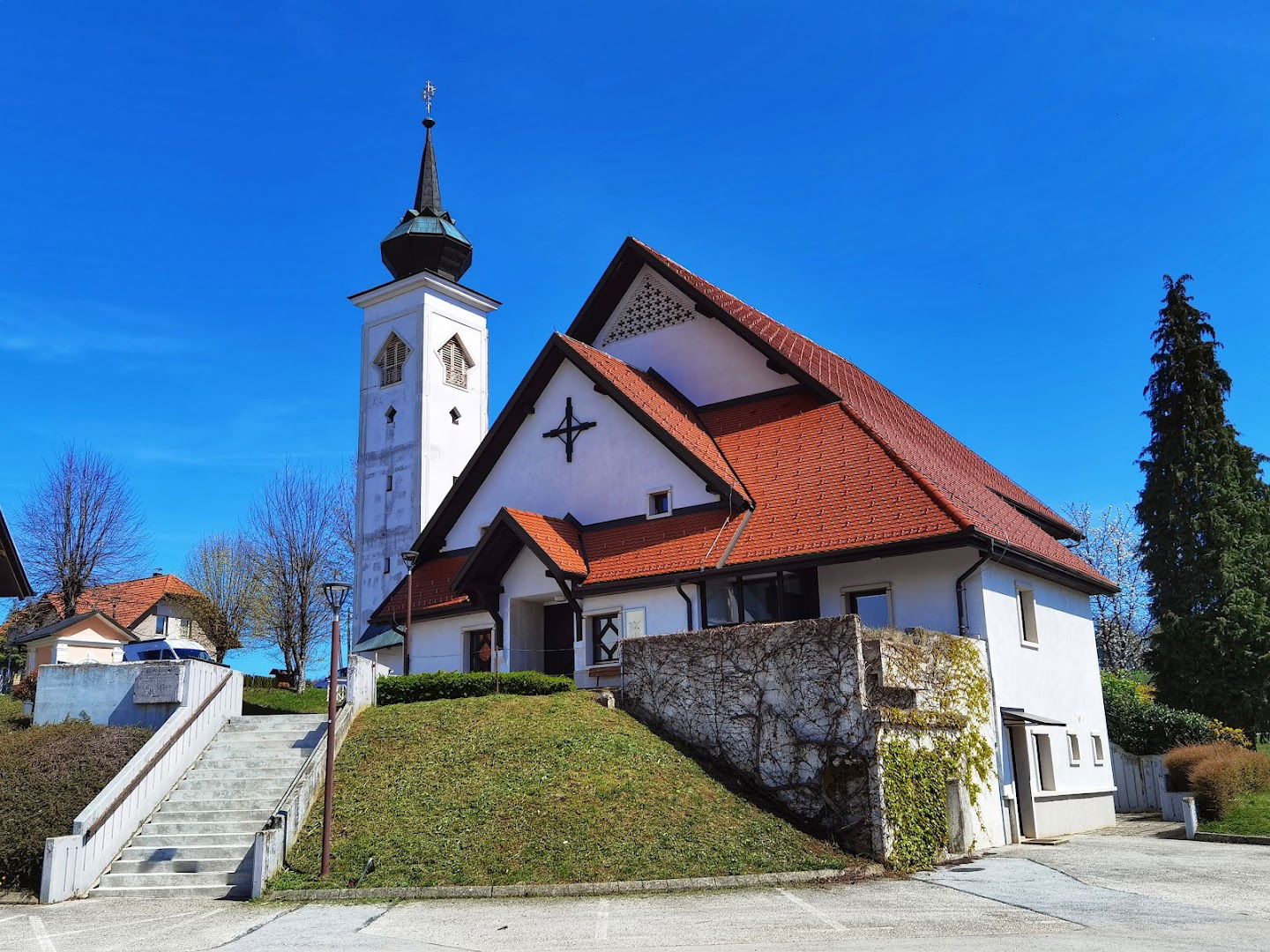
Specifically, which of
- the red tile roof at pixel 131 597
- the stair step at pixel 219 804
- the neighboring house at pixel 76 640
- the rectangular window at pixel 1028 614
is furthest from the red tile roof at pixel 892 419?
the red tile roof at pixel 131 597

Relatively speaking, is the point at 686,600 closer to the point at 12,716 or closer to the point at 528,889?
the point at 528,889

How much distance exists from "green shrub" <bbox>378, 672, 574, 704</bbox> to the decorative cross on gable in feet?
22.9

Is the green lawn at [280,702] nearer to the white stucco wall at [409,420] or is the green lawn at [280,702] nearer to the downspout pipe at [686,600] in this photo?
the white stucco wall at [409,420]

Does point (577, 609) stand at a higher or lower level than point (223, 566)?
lower

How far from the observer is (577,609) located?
24.8 metres

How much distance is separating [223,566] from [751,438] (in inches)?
1484

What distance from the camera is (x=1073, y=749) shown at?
24766mm

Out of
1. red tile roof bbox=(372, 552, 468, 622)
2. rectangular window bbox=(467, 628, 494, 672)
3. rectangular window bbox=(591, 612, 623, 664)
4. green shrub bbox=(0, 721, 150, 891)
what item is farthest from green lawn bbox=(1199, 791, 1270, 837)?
green shrub bbox=(0, 721, 150, 891)

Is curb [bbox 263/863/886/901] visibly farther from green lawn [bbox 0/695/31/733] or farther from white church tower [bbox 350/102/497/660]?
white church tower [bbox 350/102/497/660]

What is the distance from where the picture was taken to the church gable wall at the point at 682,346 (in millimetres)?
27844

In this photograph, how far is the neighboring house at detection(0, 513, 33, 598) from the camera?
24.7m

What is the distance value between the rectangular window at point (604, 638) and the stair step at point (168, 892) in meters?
10.5

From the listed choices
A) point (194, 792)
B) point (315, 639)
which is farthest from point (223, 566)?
point (194, 792)

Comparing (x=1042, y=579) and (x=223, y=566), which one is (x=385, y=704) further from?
(x=223, y=566)
